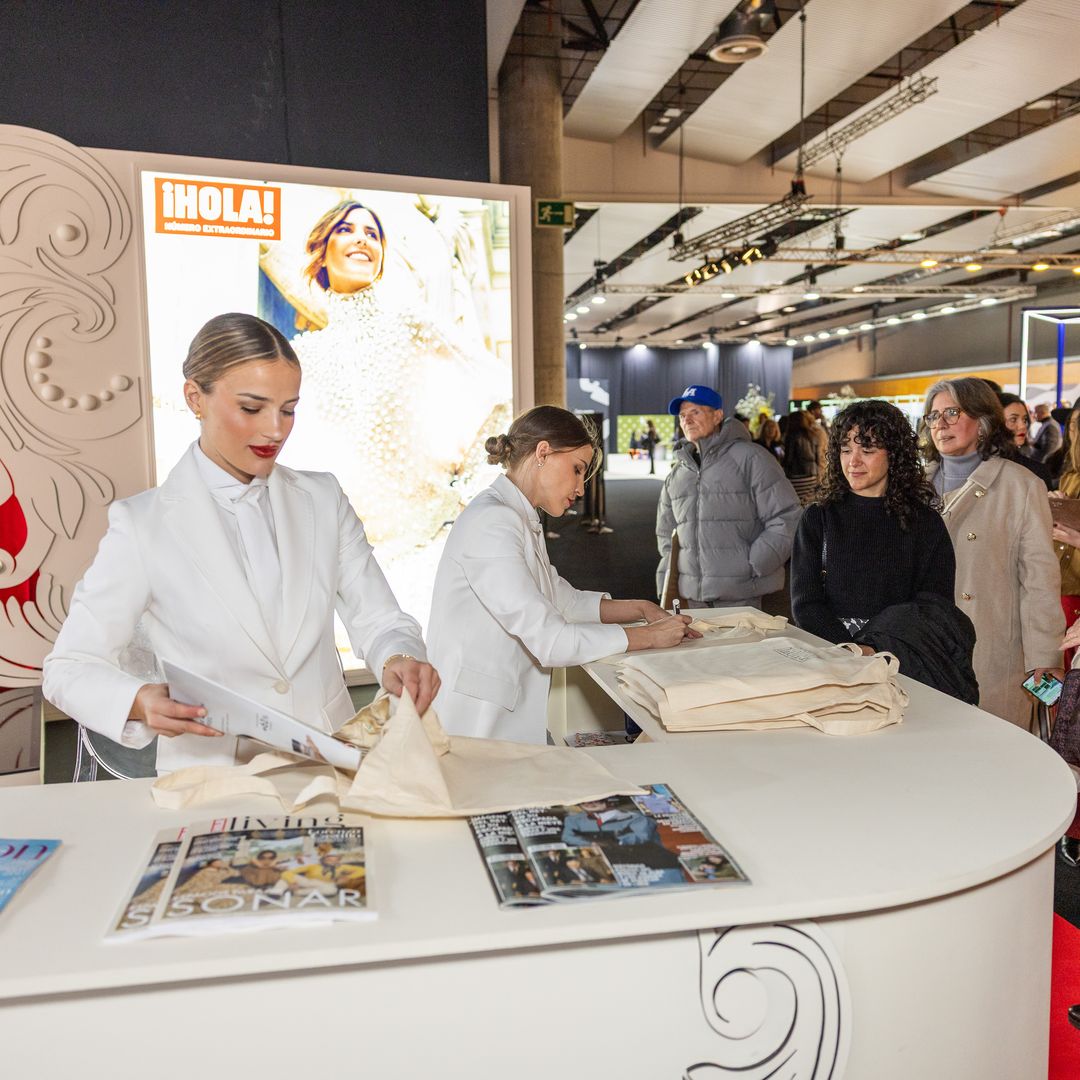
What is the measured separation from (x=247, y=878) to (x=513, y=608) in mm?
1106

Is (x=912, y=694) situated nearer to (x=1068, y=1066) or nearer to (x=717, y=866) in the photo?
(x=1068, y=1066)

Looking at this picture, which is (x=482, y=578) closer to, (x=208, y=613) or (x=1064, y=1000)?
(x=208, y=613)

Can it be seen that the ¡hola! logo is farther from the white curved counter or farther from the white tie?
the white curved counter


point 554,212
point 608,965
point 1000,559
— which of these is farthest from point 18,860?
point 554,212

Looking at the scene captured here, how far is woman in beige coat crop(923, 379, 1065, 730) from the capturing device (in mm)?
2955

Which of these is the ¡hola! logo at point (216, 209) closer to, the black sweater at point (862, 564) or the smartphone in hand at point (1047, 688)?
the black sweater at point (862, 564)

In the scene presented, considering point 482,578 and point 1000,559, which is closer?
point 482,578

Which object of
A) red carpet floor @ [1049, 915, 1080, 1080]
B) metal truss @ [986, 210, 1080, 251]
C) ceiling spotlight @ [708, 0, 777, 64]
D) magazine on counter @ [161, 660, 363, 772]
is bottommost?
red carpet floor @ [1049, 915, 1080, 1080]

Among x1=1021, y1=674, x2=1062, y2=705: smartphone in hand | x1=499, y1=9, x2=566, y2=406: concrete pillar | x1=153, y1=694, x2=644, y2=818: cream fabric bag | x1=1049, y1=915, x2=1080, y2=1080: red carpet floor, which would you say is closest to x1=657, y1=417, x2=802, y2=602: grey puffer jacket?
x1=1021, y1=674, x2=1062, y2=705: smartphone in hand

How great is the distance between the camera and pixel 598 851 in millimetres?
1219

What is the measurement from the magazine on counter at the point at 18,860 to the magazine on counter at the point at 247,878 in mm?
133

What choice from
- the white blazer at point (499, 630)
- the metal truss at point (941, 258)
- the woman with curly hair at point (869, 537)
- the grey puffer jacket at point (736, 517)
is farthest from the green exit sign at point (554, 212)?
the metal truss at point (941, 258)

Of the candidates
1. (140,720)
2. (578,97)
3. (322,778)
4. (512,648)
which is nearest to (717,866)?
(322,778)

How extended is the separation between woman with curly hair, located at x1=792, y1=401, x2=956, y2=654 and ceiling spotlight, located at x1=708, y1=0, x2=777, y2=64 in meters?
3.88
